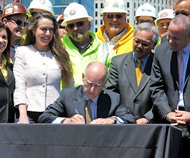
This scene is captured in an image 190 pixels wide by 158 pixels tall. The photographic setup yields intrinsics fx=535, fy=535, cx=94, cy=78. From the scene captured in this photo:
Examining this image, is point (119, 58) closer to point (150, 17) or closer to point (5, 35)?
point (5, 35)

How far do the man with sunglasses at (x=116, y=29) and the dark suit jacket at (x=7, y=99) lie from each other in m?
1.40

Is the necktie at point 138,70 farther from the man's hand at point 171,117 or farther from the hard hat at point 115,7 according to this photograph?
the hard hat at point 115,7

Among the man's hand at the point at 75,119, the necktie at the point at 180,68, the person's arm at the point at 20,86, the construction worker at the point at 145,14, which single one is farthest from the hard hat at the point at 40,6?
the man's hand at the point at 75,119

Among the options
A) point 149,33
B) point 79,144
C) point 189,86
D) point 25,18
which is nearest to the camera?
point 79,144

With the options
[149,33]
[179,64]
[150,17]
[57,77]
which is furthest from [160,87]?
[150,17]

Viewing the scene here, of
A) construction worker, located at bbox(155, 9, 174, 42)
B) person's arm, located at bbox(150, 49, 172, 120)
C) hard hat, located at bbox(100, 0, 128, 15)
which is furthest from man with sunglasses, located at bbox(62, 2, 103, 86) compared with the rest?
construction worker, located at bbox(155, 9, 174, 42)

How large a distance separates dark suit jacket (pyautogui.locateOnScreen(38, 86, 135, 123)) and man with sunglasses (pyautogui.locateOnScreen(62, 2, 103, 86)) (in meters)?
1.26

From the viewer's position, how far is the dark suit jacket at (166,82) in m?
4.91

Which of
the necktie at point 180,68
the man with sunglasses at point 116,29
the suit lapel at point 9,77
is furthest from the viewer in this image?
the man with sunglasses at point 116,29

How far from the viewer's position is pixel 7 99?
5.64 meters

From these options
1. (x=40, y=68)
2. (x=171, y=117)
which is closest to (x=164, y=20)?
(x=40, y=68)

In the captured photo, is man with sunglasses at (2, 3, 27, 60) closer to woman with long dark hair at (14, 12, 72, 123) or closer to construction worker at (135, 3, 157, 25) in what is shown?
woman with long dark hair at (14, 12, 72, 123)

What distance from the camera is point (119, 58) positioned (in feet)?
19.1

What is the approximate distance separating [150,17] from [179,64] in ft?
8.80
